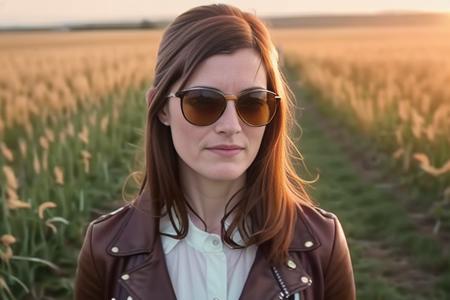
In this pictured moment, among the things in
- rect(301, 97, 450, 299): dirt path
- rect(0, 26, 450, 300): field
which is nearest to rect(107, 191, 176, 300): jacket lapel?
rect(0, 26, 450, 300): field

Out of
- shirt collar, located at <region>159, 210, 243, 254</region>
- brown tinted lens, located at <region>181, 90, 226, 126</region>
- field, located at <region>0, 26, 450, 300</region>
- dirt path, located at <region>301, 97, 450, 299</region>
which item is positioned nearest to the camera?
brown tinted lens, located at <region>181, 90, 226, 126</region>

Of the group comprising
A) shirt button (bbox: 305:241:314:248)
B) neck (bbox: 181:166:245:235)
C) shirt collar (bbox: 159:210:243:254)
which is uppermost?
neck (bbox: 181:166:245:235)

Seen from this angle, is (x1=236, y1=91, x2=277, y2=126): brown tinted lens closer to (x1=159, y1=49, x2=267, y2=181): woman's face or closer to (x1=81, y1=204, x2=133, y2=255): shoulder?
(x1=159, y1=49, x2=267, y2=181): woman's face

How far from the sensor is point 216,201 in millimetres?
1600

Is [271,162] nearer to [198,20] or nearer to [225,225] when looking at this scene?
[225,225]

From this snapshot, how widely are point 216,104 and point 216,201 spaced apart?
0.27 m

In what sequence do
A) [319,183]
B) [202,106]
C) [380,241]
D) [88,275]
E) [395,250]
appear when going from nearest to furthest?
[202,106], [88,275], [395,250], [380,241], [319,183]

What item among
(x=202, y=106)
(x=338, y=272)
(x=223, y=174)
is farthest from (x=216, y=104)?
(x=338, y=272)

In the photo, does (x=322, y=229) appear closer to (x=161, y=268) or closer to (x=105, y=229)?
(x=161, y=268)

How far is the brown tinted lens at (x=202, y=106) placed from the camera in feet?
4.71

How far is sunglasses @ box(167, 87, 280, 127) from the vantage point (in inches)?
56.7

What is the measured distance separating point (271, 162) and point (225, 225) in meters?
0.19

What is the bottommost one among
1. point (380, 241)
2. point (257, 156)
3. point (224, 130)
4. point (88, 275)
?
point (380, 241)

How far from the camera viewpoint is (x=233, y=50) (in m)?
1.44
